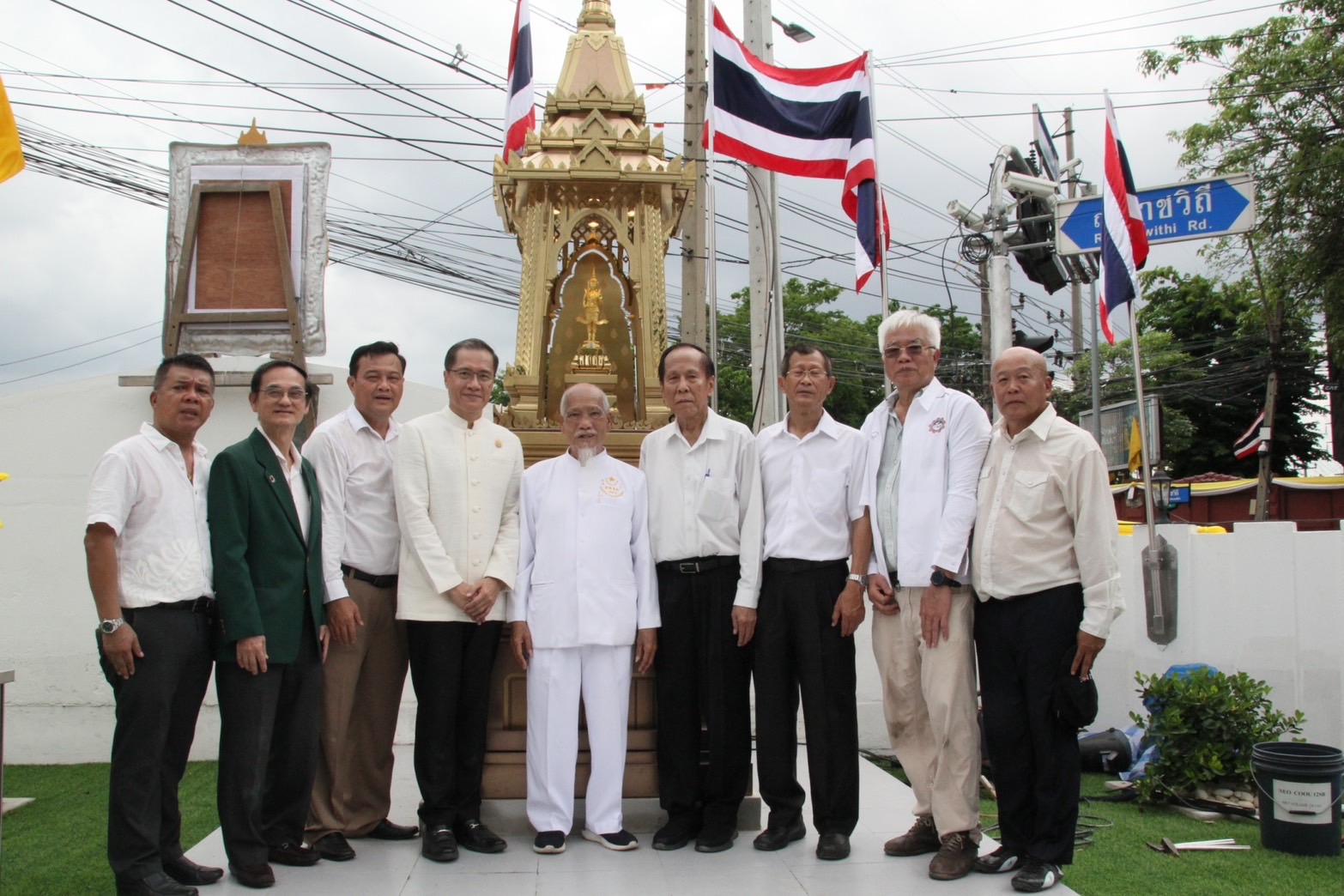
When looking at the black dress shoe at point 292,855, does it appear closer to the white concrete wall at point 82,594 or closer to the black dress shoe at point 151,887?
the black dress shoe at point 151,887

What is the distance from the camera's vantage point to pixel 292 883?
11.7ft

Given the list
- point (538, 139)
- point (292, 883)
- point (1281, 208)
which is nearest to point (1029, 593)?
point (292, 883)

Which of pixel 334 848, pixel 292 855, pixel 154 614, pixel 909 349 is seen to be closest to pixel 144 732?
pixel 154 614

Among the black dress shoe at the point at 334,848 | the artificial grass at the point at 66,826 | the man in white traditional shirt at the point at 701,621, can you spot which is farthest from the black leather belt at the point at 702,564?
the artificial grass at the point at 66,826

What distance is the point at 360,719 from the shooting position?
4.05 metres

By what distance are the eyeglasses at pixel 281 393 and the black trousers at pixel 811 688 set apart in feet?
5.94

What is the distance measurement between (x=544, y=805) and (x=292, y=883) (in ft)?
2.98

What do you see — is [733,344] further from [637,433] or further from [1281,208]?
[637,433]

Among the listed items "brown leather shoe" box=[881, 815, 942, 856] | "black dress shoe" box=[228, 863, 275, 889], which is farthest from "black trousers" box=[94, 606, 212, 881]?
"brown leather shoe" box=[881, 815, 942, 856]

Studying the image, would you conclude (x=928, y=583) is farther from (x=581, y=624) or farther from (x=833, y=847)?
(x=581, y=624)

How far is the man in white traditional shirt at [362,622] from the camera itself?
3926 millimetres

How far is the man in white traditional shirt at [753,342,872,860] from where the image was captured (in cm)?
384

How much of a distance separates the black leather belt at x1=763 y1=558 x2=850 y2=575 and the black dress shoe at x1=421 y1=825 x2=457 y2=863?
1.53 m

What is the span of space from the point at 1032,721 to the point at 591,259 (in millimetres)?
3410
